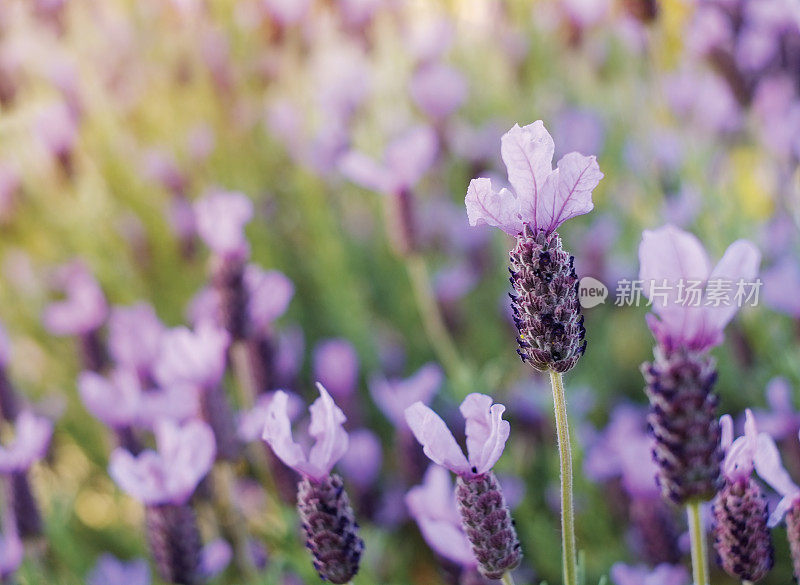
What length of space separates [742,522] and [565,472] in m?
0.18

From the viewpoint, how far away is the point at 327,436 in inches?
31.2

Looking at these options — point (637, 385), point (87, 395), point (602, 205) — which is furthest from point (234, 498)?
point (602, 205)

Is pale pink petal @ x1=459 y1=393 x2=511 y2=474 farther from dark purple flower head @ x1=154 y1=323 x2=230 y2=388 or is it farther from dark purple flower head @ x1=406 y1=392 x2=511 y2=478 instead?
dark purple flower head @ x1=154 y1=323 x2=230 y2=388

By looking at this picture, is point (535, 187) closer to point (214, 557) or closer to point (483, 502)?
point (483, 502)

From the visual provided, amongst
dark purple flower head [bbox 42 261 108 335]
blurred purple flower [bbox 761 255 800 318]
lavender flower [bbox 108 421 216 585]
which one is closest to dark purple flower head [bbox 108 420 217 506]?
lavender flower [bbox 108 421 216 585]

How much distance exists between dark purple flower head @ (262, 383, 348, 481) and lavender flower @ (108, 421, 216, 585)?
0.35 metres

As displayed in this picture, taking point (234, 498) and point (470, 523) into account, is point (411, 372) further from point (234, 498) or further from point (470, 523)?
point (470, 523)

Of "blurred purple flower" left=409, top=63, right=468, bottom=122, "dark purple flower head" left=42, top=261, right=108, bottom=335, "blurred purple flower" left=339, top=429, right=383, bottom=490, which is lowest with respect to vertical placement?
"blurred purple flower" left=339, top=429, right=383, bottom=490

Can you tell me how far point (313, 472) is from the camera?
31.9 inches

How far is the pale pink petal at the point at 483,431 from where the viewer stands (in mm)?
750

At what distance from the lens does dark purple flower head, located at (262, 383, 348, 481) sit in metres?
0.77

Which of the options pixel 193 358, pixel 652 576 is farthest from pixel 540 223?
pixel 193 358

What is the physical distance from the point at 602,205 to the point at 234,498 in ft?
5.07

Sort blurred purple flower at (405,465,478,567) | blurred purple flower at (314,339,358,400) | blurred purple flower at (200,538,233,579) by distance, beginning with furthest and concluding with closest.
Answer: blurred purple flower at (314,339,358,400) < blurred purple flower at (200,538,233,579) < blurred purple flower at (405,465,478,567)
